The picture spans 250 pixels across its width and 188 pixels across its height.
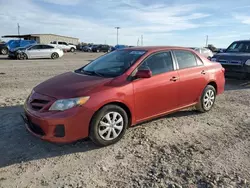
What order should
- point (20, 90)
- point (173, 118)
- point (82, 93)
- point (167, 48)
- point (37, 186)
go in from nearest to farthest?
point (37, 186) → point (82, 93) → point (167, 48) → point (173, 118) → point (20, 90)

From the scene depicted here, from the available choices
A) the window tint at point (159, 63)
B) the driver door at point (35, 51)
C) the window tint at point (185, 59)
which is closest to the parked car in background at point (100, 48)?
the driver door at point (35, 51)

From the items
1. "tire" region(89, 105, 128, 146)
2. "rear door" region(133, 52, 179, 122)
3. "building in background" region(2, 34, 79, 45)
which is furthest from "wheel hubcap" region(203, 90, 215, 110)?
"building in background" region(2, 34, 79, 45)

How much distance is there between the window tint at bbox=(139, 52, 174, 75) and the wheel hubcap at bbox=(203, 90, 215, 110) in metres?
1.37

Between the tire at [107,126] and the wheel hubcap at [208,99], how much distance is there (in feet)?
7.88

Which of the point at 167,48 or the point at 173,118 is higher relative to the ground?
the point at 167,48

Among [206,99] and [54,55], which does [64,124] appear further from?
[54,55]

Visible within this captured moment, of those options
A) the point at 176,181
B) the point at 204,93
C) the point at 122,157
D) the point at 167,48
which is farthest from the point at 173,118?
the point at 176,181

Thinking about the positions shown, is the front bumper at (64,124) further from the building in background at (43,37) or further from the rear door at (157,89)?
the building in background at (43,37)

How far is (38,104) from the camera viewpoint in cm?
364

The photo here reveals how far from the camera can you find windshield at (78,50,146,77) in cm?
413

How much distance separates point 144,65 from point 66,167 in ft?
7.02

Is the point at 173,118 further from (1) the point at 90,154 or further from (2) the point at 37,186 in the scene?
(2) the point at 37,186

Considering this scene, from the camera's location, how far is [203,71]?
5250mm

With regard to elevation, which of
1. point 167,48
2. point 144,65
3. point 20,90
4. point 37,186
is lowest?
point 37,186
